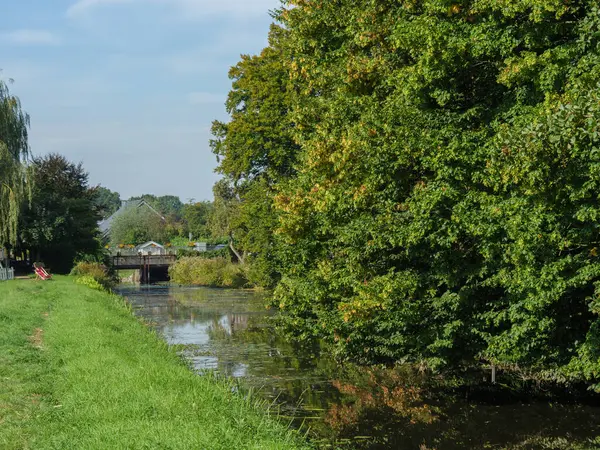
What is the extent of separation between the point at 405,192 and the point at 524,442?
21.5ft

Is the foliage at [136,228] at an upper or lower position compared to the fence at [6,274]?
upper

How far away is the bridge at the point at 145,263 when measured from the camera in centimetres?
7681

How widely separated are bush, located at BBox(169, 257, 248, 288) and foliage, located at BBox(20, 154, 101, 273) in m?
9.26

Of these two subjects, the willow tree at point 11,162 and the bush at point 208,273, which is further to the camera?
the bush at point 208,273

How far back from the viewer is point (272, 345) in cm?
2716

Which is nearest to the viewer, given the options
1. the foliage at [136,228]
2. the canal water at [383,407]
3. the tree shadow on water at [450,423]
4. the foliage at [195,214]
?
the tree shadow on water at [450,423]

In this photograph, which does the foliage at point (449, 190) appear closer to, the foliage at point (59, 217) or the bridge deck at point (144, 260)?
the foliage at point (59, 217)

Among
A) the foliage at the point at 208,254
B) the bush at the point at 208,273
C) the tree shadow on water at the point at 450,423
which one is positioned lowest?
the tree shadow on water at the point at 450,423

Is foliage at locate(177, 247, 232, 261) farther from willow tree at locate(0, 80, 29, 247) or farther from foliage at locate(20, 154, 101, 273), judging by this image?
willow tree at locate(0, 80, 29, 247)

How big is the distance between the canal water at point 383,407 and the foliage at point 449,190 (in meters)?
0.95

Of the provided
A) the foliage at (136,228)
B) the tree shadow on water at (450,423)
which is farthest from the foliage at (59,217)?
the foliage at (136,228)

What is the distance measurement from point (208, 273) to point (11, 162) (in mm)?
25356

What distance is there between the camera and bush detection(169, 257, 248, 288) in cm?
6231

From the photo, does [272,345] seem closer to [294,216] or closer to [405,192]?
[294,216]
